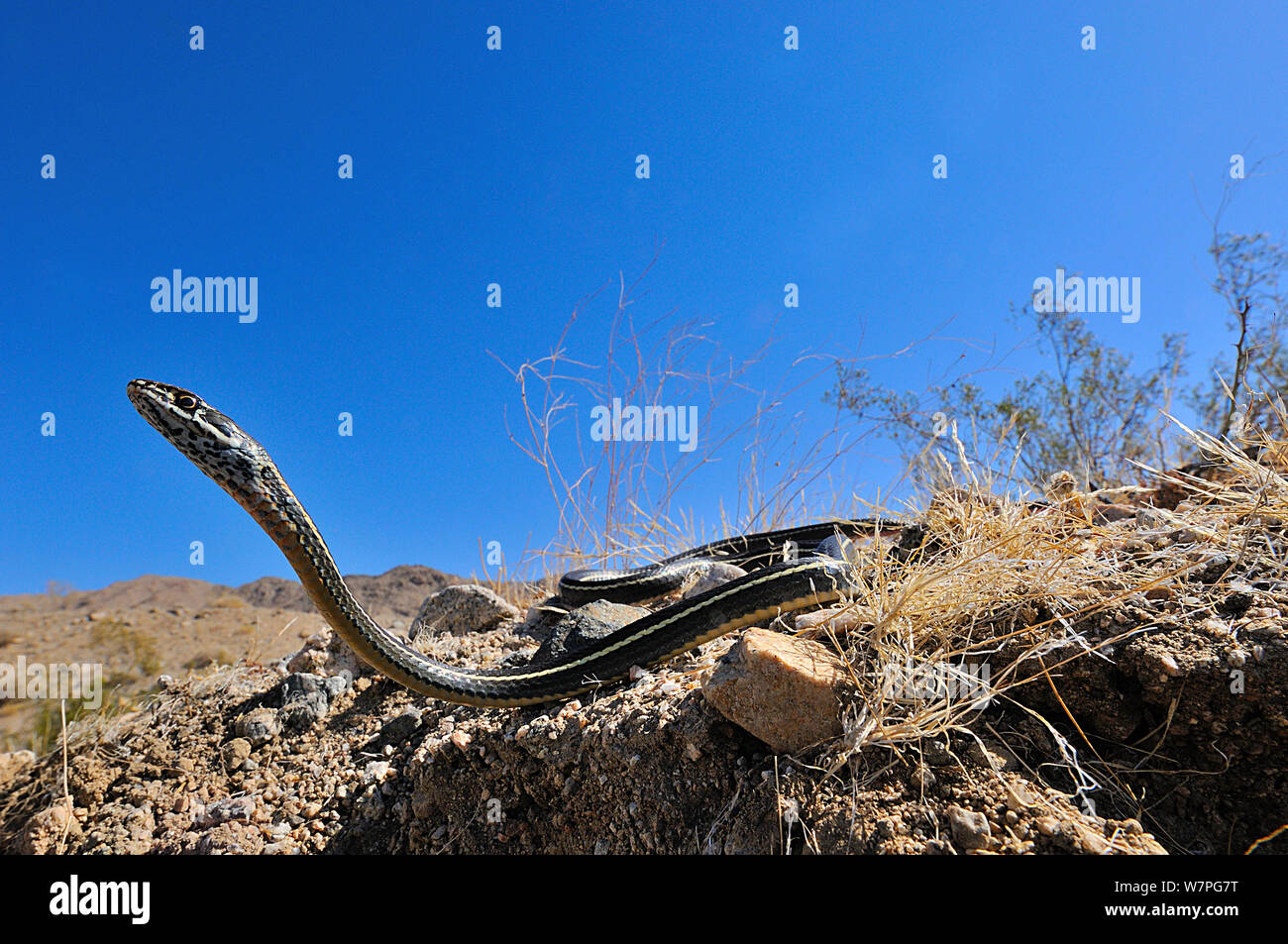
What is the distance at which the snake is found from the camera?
11.7 ft

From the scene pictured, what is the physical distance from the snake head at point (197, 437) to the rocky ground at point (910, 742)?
6.46ft

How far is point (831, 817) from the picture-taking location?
2.56m

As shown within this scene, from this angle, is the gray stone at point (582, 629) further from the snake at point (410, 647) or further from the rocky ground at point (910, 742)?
the rocky ground at point (910, 742)

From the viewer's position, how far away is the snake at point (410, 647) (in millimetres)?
3561

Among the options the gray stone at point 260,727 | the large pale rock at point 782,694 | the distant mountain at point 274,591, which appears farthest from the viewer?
the distant mountain at point 274,591

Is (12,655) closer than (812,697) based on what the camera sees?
No

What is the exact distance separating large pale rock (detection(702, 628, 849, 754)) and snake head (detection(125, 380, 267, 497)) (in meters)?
2.79

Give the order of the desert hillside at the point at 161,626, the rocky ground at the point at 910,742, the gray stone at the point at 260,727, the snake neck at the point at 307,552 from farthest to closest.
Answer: the desert hillside at the point at 161,626 < the gray stone at the point at 260,727 < the snake neck at the point at 307,552 < the rocky ground at the point at 910,742

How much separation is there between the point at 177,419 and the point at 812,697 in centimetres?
363

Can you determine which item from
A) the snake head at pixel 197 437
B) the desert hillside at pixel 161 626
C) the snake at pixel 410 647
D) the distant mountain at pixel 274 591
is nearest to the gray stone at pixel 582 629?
the snake at pixel 410 647

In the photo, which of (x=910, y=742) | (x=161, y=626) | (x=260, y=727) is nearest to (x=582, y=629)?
(x=260, y=727)
